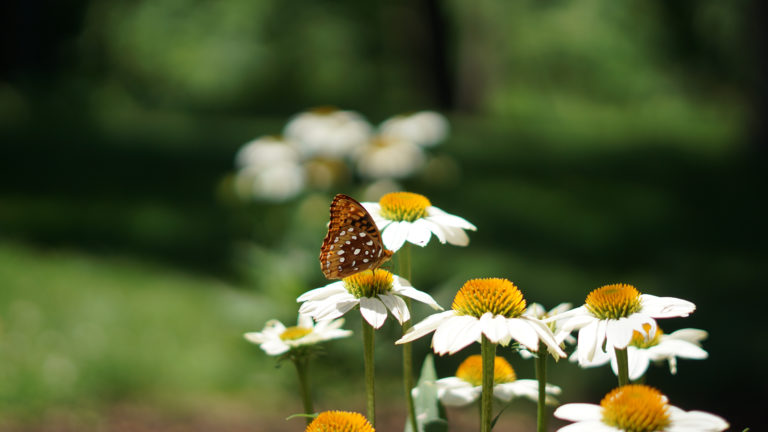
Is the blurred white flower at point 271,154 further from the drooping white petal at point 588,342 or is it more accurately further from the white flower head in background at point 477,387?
the drooping white petal at point 588,342

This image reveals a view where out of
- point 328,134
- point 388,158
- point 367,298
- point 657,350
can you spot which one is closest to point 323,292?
point 367,298

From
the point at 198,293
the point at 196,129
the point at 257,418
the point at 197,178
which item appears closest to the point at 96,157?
the point at 197,178

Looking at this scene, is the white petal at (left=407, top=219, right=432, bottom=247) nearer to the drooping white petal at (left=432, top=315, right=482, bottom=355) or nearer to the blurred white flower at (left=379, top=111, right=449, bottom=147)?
A: the drooping white petal at (left=432, top=315, right=482, bottom=355)

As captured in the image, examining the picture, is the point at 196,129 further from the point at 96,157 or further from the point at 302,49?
the point at 302,49

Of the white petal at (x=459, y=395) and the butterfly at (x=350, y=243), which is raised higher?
the butterfly at (x=350, y=243)

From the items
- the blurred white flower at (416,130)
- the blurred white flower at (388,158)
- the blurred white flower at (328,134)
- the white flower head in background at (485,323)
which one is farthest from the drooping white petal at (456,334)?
the blurred white flower at (416,130)

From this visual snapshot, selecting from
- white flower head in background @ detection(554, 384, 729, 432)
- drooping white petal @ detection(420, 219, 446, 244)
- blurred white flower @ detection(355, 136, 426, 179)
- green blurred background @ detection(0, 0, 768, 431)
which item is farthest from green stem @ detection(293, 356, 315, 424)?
blurred white flower @ detection(355, 136, 426, 179)
